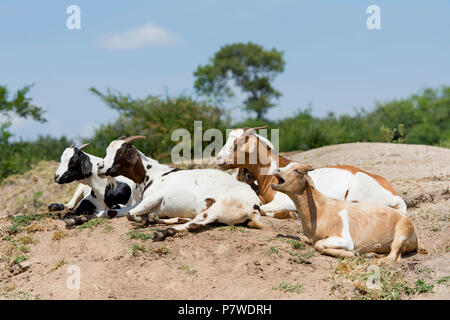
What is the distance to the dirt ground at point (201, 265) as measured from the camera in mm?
5762

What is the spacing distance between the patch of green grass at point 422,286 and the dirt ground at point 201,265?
1 centimetres

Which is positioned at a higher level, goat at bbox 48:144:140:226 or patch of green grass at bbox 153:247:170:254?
goat at bbox 48:144:140:226

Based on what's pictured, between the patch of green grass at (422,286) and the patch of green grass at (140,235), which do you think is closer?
the patch of green grass at (422,286)

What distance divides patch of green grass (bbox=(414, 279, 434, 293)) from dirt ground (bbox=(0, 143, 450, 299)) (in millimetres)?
11

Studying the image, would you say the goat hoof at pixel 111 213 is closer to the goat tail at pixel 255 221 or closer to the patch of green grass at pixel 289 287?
the goat tail at pixel 255 221

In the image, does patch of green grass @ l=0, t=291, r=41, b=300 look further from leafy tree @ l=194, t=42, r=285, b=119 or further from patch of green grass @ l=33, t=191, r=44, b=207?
leafy tree @ l=194, t=42, r=285, b=119

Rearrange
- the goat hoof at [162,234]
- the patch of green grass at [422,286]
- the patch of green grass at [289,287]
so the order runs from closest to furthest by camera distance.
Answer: the patch of green grass at [422,286] < the patch of green grass at [289,287] < the goat hoof at [162,234]

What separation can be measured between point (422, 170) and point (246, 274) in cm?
661

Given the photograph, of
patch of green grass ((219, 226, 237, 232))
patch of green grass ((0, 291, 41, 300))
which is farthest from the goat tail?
patch of green grass ((0, 291, 41, 300))

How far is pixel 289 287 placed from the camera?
18.8 ft

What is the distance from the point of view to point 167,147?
1698cm

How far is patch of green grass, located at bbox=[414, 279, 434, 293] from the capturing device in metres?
5.57

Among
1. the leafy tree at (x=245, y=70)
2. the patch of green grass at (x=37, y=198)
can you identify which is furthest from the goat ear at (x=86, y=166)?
the leafy tree at (x=245, y=70)
